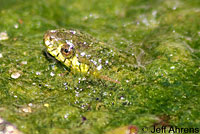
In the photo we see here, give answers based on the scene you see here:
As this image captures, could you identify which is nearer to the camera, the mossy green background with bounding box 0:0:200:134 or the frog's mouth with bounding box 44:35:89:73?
the mossy green background with bounding box 0:0:200:134

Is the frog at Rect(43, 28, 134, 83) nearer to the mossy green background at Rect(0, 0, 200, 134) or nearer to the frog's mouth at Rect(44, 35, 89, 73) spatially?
the frog's mouth at Rect(44, 35, 89, 73)

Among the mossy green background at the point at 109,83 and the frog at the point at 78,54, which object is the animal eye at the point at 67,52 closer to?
the frog at the point at 78,54

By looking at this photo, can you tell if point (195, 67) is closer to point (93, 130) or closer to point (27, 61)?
point (93, 130)

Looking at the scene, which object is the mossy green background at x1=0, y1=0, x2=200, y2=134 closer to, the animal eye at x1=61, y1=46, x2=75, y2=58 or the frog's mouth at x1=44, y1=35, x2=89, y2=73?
the frog's mouth at x1=44, y1=35, x2=89, y2=73

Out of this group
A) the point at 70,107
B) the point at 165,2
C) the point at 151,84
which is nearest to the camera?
the point at 70,107

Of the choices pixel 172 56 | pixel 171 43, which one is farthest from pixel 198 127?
pixel 171 43

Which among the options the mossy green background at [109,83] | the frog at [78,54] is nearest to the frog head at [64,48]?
the frog at [78,54]

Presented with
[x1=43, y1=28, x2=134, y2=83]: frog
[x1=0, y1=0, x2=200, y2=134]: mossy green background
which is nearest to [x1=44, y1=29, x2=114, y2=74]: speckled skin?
[x1=43, y1=28, x2=134, y2=83]: frog
